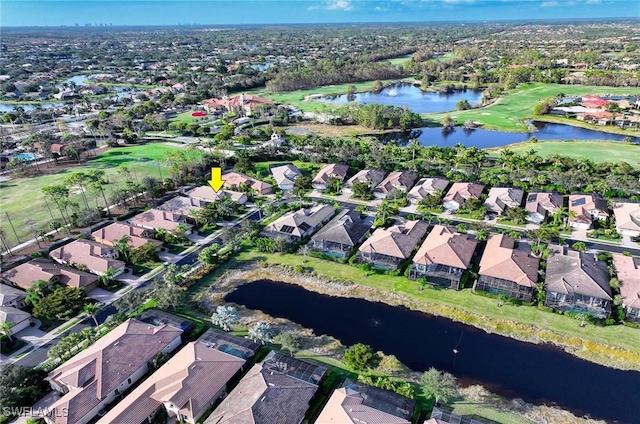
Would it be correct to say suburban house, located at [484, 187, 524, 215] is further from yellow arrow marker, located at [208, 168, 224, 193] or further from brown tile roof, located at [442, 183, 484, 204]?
yellow arrow marker, located at [208, 168, 224, 193]

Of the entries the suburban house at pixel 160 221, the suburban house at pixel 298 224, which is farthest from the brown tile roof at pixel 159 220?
the suburban house at pixel 298 224

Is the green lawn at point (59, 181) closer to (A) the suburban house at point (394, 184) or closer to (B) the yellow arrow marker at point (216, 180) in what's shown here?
(B) the yellow arrow marker at point (216, 180)

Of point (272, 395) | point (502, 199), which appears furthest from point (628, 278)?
point (272, 395)

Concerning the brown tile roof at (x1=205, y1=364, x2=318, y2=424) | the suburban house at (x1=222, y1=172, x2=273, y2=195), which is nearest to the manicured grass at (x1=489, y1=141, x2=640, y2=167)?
the suburban house at (x1=222, y1=172, x2=273, y2=195)

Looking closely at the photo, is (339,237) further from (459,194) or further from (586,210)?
(586,210)

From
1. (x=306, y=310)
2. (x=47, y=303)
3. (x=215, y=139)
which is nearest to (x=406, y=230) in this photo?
(x=306, y=310)

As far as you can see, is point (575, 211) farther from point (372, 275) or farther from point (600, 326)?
point (372, 275)
